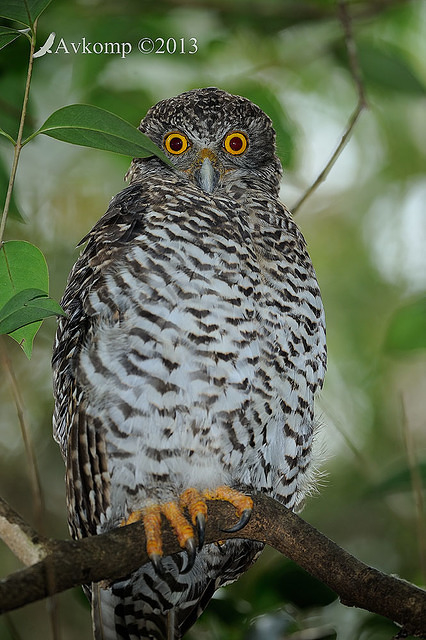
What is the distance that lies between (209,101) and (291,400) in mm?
1211

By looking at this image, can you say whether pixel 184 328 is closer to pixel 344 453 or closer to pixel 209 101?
pixel 209 101

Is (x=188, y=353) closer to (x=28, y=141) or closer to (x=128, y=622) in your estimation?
(x=28, y=141)

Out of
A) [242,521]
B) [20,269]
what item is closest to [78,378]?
[242,521]

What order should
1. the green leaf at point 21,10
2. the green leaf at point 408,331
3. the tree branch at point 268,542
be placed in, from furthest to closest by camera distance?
1. the green leaf at point 408,331
2. the green leaf at point 21,10
3. the tree branch at point 268,542

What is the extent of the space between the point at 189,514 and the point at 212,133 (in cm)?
145

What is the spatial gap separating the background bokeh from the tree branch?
28 centimetres

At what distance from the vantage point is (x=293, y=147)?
2756 millimetres

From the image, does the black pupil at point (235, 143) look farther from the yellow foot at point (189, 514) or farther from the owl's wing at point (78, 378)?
the yellow foot at point (189, 514)

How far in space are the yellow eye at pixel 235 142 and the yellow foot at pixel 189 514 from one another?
52.8 inches

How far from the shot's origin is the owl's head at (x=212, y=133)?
8.86 feet

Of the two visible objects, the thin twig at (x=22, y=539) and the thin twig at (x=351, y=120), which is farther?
the thin twig at (x=351, y=120)

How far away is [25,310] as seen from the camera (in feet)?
4.20

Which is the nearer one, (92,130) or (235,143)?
(92,130)

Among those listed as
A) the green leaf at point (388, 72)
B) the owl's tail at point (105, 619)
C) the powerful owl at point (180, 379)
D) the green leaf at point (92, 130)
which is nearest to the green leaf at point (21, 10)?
the green leaf at point (92, 130)
